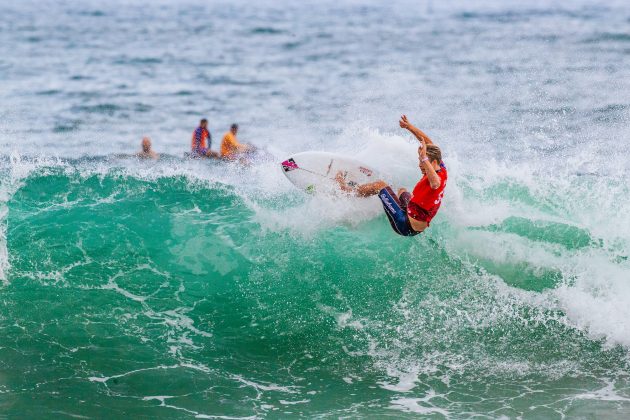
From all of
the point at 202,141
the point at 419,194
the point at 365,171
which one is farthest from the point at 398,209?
the point at 202,141

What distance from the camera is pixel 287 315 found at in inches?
426

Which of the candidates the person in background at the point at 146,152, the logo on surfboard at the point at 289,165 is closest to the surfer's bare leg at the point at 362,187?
the logo on surfboard at the point at 289,165

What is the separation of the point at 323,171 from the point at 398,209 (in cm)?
171

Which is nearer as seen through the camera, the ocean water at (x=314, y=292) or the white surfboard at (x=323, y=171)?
the ocean water at (x=314, y=292)

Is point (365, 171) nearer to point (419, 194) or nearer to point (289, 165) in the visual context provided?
point (289, 165)

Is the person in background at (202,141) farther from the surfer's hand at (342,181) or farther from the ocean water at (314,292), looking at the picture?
the surfer's hand at (342,181)

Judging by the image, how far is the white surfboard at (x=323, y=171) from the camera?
37.8 feet

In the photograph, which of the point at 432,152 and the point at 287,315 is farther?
the point at 287,315

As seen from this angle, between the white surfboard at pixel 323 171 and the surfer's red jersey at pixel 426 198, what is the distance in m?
1.54

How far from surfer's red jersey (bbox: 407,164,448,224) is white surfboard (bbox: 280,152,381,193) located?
1.54m

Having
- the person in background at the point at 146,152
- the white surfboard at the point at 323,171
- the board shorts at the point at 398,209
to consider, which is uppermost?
the white surfboard at the point at 323,171

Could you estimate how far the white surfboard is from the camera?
11.5 m

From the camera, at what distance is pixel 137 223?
12.9 meters

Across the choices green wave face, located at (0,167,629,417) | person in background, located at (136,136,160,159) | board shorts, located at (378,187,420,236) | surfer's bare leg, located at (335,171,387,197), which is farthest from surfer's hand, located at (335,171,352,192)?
person in background, located at (136,136,160,159)
